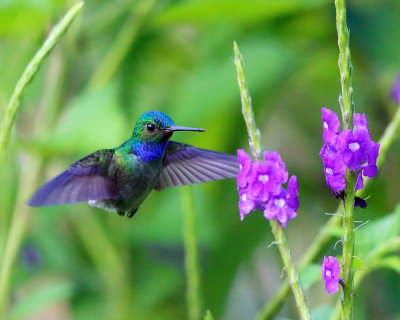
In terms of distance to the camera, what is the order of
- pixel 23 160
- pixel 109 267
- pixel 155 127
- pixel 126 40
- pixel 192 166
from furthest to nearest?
1. pixel 109 267
2. pixel 126 40
3. pixel 23 160
4. pixel 192 166
5. pixel 155 127

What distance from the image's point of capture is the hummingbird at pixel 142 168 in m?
1.73

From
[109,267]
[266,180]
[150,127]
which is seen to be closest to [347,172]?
[266,180]

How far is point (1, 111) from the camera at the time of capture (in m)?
2.67

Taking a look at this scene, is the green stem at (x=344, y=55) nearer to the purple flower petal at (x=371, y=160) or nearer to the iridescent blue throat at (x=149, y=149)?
the purple flower petal at (x=371, y=160)

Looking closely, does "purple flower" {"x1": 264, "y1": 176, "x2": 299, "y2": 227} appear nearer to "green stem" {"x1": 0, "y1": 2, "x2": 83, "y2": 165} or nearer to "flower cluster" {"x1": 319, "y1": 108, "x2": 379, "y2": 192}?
"flower cluster" {"x1": 319, "y1": 108, "x2": 379, "y2": 192}

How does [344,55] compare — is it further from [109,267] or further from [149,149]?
[109,267]

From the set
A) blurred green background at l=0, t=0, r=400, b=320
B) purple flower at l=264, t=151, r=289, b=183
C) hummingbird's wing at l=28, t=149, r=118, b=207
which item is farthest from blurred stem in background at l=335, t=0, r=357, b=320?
blurred green background at l=0, t=0, r=400, b=320

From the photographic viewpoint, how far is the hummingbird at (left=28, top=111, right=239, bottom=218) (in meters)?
1.73

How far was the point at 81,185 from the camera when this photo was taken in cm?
164

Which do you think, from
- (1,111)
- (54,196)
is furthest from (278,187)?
(1,111)

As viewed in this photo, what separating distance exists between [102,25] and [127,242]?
934mm

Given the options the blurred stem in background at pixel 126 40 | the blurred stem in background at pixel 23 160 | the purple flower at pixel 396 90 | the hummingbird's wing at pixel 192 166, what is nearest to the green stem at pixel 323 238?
the hummingbird's wing at pixel 192 166

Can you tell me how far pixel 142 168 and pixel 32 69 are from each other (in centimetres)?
56

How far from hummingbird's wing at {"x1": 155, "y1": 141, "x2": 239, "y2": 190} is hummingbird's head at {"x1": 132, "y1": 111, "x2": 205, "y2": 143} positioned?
0.13m
